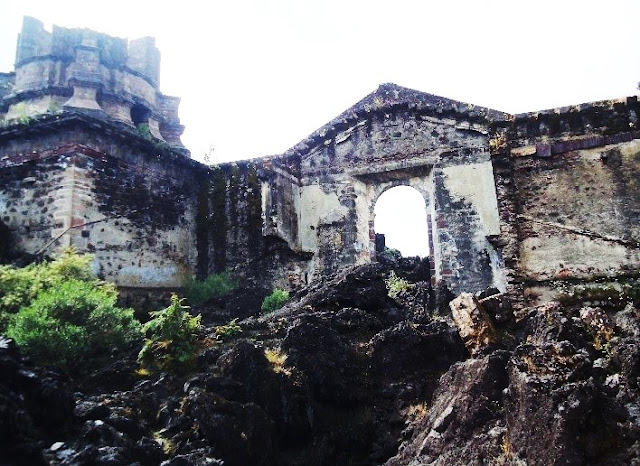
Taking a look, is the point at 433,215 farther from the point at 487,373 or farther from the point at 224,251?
the point at 487,373

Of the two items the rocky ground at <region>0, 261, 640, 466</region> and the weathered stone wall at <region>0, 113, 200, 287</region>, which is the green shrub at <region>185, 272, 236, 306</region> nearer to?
the weathered stone wall at <region>0, 113, 200, 287</region>

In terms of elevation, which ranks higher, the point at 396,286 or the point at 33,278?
the point at 33,278

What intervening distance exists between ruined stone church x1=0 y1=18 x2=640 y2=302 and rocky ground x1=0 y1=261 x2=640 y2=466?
15.7 ft

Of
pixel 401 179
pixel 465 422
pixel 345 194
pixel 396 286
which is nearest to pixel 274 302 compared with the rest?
pixel 396 286

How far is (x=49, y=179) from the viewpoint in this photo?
13133 millimetres

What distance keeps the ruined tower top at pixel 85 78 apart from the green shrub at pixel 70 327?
10562 mm

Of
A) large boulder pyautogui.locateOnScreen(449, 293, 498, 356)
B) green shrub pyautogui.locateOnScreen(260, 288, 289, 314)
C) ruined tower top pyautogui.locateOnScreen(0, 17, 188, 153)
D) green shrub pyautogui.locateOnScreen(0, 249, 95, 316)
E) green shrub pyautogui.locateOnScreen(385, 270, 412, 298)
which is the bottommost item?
large boulder pyautogui.locateOnScreen(449, 293, 498, 356)

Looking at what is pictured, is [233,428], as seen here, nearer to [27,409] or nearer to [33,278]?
[27,409]

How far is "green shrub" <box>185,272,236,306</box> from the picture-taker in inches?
585

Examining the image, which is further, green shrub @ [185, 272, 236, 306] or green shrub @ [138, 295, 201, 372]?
green shrub @ [185, 272, 236, 306]

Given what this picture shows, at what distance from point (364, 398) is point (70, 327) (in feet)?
14.6

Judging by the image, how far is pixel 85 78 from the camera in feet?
63.4

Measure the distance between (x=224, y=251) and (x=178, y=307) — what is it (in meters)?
7.51

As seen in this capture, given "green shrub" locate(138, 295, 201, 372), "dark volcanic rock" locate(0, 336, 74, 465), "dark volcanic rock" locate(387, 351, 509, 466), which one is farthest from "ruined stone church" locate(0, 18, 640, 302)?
"dark volcanic rock" locate(0, 336, 74, 465)
